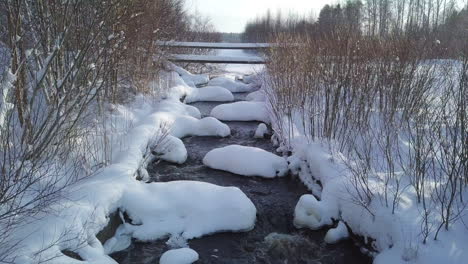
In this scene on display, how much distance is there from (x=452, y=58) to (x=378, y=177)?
3913 millimetres

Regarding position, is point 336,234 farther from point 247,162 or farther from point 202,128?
point 202,128

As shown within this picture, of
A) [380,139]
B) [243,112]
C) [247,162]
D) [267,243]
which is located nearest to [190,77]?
[243,112]

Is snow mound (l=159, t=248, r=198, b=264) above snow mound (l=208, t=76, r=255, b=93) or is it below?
below

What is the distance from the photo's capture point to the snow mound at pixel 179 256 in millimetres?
4035

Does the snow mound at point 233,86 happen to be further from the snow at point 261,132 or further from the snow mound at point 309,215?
the snow mound at point 309,215

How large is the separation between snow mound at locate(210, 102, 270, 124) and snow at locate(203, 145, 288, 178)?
132 inches

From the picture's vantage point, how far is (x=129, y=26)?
354 inches

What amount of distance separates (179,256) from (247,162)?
275 cm

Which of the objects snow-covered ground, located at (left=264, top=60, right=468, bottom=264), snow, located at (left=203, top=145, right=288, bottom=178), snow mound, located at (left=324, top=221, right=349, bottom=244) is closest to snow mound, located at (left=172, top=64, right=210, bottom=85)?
snow, located at (left=203, top=145, right=288, bottom=178)

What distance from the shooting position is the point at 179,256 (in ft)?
13.4

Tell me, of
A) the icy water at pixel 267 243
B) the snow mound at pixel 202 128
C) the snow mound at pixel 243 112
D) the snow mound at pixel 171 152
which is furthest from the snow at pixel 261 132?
the icy water at pixel 267 243

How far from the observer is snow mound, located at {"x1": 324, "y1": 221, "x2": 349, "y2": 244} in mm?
4551

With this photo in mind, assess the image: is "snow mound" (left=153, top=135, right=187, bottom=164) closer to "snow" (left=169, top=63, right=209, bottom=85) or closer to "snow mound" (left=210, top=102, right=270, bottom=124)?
"snow mound" (left=210, top=102, right=270, bottom=124)

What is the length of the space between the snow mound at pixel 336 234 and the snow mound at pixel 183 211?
905 millimetres
